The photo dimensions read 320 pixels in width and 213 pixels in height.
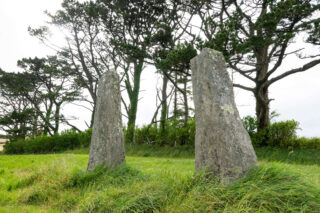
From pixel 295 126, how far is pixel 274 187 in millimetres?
9225

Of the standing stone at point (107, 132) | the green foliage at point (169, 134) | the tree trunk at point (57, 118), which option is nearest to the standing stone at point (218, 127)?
the standing stone at point (107, 132)

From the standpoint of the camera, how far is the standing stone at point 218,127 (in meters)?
3.26

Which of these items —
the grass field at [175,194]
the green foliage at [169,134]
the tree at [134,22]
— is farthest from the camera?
the tree at [134,22]

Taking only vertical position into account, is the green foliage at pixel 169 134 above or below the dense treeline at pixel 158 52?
below

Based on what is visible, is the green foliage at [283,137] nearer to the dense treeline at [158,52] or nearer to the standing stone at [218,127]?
the dense treeline at [158,52]

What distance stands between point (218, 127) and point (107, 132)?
8.41 feet

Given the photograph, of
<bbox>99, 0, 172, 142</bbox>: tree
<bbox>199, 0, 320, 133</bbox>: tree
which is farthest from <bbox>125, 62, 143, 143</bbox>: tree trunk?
<bbox>199, 0, 320, 133</bbox>: tree

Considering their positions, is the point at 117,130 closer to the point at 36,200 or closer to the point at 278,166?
the point at 36,200

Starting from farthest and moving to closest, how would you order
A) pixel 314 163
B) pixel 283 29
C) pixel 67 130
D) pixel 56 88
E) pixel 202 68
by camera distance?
pixel 56 88
pixel 67 130
pixel 283 29
pixel 314 163
pixel 202 68

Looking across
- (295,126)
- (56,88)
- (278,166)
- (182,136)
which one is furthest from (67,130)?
(278,166)

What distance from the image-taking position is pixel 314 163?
28.2 feet

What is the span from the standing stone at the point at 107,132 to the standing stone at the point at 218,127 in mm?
2025

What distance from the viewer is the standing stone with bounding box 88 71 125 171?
477cm

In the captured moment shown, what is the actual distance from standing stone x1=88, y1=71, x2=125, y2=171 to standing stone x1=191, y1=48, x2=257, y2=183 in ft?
6.64
